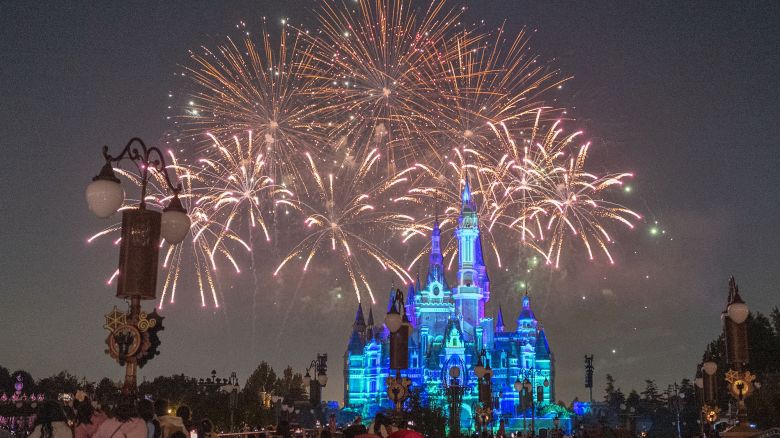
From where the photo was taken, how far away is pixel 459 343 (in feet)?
313

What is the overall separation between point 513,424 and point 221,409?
5353 cm

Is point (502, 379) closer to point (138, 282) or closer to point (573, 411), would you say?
point (573, 411)

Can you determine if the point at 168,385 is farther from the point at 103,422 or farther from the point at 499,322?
the point at 103,422

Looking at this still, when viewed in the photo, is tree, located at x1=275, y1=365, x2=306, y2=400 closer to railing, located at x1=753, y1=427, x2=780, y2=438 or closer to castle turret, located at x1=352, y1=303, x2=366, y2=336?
castle turret, located at x1=352, y1=303, x2=366, y2=336

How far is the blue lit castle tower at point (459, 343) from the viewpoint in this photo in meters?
95.9

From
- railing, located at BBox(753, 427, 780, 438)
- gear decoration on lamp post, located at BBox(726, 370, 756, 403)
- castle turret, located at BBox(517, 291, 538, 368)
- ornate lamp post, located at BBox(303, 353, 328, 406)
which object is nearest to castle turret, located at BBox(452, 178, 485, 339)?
castle turret, located at BBox(517, 291, 538, 368)

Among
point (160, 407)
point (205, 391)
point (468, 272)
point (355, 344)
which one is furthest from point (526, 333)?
point (160, 407)

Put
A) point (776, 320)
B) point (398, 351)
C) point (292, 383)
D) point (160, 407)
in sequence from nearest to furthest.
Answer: point (160, 407) → point (398, 351) → point (776, 320) → point (292, 383)

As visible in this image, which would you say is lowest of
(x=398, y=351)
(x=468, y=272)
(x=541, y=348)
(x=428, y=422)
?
(x=428, y=422)

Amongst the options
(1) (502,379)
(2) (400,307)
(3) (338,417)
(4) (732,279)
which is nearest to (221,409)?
(2) (400,307)

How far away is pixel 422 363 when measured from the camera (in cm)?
9819

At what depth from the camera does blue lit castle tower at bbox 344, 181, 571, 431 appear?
315ft

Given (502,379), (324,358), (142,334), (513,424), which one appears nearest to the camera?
(142,334)

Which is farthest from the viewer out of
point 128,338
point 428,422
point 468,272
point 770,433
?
point 468,272
